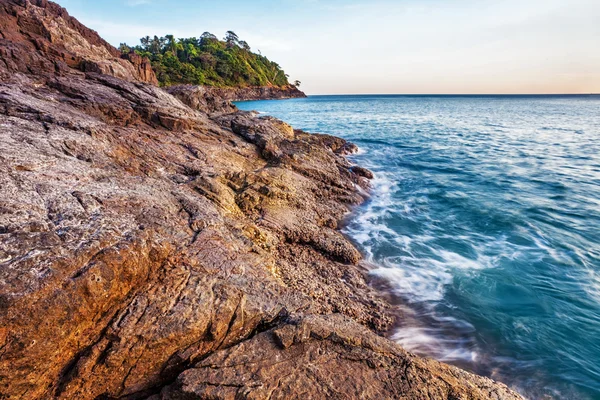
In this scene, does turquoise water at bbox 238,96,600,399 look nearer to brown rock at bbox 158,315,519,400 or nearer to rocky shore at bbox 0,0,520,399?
rocky shore at bbox 0,0,520,399

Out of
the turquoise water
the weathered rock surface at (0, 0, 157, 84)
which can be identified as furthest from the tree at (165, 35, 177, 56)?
the turquoise water

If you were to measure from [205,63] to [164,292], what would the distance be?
10726 centimetres

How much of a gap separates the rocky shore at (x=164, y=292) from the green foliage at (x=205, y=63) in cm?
7785

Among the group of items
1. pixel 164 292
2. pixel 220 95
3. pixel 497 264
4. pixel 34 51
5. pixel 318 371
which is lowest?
pixel 497 264

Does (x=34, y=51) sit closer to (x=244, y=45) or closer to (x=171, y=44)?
(x=171, y=44)

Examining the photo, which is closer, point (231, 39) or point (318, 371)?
point (318, 371)

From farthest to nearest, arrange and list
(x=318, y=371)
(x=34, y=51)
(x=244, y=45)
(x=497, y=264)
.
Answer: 1. (x=244, y=45)
2. (x=34, y=51)
3. (x=497, y=264)
4. (x=318, y=371)

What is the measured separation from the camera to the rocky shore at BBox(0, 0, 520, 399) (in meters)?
3.88

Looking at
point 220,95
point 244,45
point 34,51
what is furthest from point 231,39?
point 34,51

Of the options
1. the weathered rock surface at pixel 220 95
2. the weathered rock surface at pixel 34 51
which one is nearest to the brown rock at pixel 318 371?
the weathered rock surface at pixel 34 51

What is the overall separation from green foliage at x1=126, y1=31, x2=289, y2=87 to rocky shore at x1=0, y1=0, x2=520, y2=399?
255 feet

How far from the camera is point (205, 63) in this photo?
96.5 m

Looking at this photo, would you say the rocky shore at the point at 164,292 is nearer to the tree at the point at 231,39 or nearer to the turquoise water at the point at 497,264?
the turquoise water at the point at 497,264

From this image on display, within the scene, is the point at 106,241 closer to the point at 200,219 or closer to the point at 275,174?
the point at 200,219
